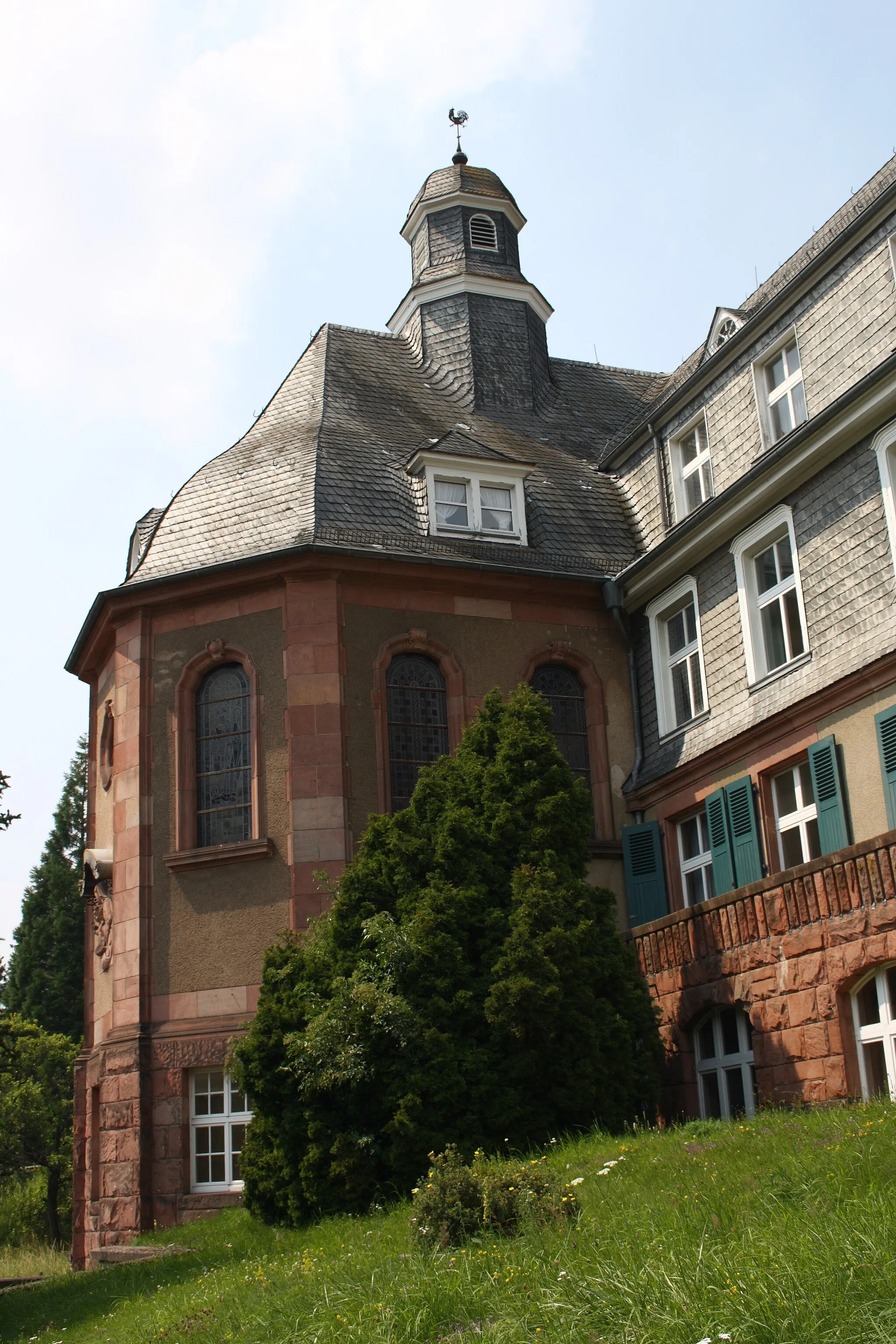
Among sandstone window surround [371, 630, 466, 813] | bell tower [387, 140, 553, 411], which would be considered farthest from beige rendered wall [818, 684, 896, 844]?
bell tower [387, 140, 553, 411]

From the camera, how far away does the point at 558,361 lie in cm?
2816

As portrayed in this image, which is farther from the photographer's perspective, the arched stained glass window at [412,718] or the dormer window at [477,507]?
the dormer window at [477,507]

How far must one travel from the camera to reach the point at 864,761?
49.0ft

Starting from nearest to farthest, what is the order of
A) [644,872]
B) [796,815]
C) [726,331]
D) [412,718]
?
[796,815] → [644,872] → [412,718] → [726,331]

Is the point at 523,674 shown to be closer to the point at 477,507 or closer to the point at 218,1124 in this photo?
the point at 477,507

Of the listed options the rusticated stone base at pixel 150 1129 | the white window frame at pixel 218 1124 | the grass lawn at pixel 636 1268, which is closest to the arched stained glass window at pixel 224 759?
the rusticated stone base at pixel 150 1129

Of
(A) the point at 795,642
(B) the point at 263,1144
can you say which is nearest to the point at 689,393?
(A) the point at 795,642

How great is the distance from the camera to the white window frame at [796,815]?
15969 millimetres

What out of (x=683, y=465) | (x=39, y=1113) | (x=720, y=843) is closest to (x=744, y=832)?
(x=720, y=843)

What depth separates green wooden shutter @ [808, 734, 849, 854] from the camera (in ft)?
49.4

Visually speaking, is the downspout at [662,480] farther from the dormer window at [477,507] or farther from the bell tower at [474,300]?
the bell tower at [474,300]

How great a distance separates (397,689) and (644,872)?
4023mm

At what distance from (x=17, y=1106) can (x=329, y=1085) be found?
27.0 meters

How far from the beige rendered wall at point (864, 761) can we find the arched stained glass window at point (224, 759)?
24.3 ft
